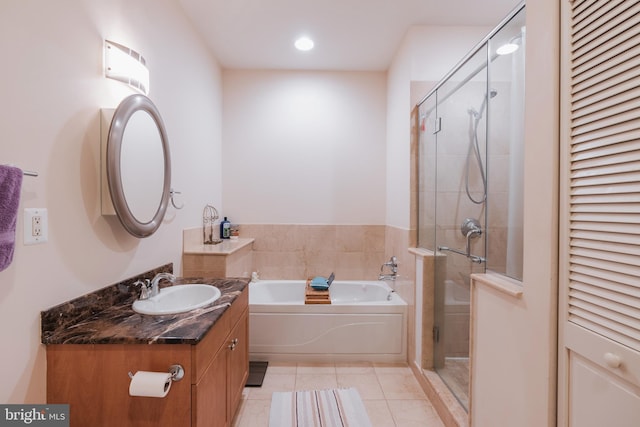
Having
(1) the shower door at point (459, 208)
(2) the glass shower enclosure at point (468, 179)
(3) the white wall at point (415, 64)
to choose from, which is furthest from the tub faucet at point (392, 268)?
(1) the shower door at point (459, 208)

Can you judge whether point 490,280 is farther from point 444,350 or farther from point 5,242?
point 5,242

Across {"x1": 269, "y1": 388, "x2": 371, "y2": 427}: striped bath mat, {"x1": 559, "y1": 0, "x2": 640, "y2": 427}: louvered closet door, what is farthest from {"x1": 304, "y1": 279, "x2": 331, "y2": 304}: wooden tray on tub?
{"x1": 559, "y1": 0, "x2": 640, "y2": 427}: louvered closet door

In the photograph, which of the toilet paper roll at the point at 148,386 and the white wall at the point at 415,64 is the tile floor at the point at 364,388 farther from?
the white wall at the point at 415,64

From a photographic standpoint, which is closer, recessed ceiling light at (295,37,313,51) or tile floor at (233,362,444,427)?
tile floor at (233,362,444,427)

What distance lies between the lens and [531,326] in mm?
1023

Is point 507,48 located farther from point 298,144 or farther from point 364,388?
point 364,388

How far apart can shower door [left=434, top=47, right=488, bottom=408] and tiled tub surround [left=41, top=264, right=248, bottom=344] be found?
152 centimetres

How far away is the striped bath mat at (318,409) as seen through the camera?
1.77 meters

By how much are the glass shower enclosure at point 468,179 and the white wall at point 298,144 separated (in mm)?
963

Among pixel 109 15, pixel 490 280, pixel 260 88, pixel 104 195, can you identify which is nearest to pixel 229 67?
pixel 260 88

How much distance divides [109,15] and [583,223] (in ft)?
6.97

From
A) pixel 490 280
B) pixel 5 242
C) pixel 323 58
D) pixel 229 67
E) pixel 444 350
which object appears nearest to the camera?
pixel 5 242

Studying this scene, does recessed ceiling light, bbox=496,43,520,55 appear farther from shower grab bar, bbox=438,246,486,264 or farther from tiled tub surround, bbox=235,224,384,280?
tiled tub surround, bbox=235,224,384,280

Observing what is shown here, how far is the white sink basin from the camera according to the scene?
1.50 meters
